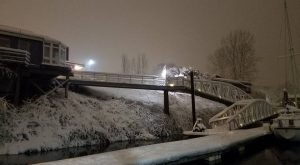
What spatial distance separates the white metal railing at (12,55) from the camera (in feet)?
84.0

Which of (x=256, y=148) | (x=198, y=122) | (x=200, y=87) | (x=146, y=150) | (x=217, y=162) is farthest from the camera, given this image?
(x=200, y=87)

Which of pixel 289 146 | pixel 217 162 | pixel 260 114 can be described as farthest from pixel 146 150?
pixel 260 114

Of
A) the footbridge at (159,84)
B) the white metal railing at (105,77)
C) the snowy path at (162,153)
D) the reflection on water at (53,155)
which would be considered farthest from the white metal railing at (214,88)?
the snowy path at (162,153)

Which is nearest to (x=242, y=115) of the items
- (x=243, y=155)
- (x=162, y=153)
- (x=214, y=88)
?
(x=243, y=155)

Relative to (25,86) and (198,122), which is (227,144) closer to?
(198,122)

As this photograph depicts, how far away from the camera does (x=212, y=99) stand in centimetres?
4462

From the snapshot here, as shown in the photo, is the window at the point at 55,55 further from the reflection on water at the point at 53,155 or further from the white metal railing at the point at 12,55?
the reflection on water at the point at 53,155

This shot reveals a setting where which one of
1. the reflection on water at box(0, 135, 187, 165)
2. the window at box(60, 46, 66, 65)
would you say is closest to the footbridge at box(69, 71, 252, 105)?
the window at box(60, 46, 66, 65)

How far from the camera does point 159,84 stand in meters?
42.1

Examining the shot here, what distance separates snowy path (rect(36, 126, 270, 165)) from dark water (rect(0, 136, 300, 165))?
3.60 feet

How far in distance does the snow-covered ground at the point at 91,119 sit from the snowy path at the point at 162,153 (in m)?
8.03

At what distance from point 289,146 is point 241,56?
40.4 m

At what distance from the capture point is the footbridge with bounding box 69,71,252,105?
35281 mm

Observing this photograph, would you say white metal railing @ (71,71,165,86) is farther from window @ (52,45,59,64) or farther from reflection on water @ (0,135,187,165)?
reflection on water @ (0,135,187,165)
